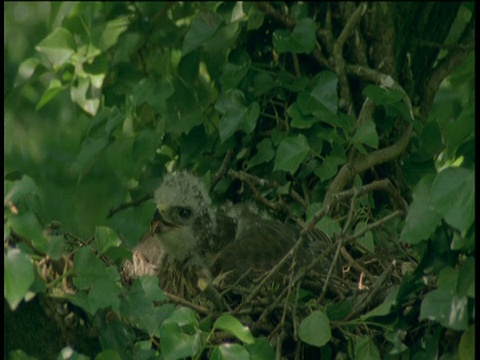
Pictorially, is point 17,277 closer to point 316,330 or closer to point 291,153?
point 316,330

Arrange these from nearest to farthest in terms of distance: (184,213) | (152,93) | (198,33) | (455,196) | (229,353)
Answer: (455,196)
(229,353)
(198,33)
(152,93)
(184,213)

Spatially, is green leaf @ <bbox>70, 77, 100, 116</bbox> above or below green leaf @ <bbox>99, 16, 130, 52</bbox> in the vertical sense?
below

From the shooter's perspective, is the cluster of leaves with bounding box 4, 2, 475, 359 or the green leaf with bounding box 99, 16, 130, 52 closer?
the cluster of leaves with bounding box 4, 2, 475, 359

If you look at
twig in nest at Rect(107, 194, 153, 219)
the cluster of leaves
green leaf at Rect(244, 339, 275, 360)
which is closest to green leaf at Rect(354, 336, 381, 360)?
the cluster of leaves

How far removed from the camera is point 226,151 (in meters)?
2.76

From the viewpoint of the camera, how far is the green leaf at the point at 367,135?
2467 mm

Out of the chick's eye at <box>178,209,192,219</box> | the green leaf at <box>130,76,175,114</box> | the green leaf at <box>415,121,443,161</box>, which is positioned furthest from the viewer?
the chick's eye at <box>178,209,192,219</box>

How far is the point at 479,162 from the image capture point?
182cm

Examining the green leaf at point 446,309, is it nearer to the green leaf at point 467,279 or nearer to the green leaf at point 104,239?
the green leaf at point 467,279

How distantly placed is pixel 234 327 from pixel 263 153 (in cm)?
78

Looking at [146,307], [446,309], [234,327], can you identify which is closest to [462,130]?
[446,309]

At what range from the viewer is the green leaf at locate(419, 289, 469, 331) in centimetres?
180

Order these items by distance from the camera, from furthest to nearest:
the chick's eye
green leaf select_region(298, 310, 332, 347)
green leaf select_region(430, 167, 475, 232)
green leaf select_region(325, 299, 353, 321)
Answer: the chick's eye
green leaf select_region(325, 299, 353, 321)
green leaf select_region(298, 310, 332, 347)
green leaf select_region(430, 167, 475, 232)

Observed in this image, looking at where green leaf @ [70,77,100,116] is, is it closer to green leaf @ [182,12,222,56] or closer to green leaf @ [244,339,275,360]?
green leaf @ [182,12,222,56]
